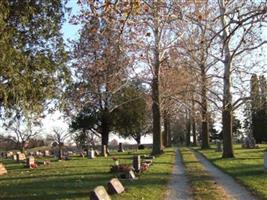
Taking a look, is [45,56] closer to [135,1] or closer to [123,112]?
[135,1]

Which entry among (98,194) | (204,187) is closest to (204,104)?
(204,187)

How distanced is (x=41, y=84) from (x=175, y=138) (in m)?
99.4

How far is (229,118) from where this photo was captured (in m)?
37.4

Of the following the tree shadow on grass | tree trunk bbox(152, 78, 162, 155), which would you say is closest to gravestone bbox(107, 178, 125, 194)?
the tree shadow on grass

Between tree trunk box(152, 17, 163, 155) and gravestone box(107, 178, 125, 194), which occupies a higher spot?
tree trunk box(152, 17, 163, 155)

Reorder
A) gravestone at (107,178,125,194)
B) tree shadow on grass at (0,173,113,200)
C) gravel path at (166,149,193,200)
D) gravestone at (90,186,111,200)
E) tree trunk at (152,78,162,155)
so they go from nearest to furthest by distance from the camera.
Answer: gravestone at (90,186,111,200), gravel path at (166,149,193,200), gravestone at (107,178,125,194), tree shadow on grass at (0,173,113,200), tree trunk at (152,78,162,155)

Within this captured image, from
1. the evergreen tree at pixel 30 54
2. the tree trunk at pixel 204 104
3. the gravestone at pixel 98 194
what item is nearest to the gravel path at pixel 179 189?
the gravestone at pixel 98 194

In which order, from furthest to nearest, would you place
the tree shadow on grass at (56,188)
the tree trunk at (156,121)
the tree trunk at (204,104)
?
the tree trunk at (156,121) < the tree trunk at (204,104) < the tree shadow on grass at (56,188)

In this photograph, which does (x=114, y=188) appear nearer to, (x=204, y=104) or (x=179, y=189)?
(x=179, y=189)

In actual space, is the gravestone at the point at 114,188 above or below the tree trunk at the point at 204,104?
below

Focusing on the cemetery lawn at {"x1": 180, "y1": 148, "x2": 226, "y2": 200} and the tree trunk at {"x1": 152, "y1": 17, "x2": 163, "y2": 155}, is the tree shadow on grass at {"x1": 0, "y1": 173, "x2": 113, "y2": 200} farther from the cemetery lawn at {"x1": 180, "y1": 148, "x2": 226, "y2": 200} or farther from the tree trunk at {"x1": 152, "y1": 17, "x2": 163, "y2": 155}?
the tree trunk at {"x1": 152, "y1": 17, "x2": 163, "y2": 155}

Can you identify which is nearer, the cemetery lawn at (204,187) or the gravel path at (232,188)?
the gravel path at (232,188)

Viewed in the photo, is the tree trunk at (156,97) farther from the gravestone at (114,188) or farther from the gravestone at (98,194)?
the gravestone at (98,194)

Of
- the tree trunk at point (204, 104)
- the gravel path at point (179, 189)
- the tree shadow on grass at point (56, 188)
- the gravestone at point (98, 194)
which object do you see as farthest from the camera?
the tree trunk at point (204, 104)
